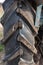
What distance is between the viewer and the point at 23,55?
163 centimetres

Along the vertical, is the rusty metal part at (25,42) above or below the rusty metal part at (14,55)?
above

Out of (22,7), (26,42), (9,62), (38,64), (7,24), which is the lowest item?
(38,64)

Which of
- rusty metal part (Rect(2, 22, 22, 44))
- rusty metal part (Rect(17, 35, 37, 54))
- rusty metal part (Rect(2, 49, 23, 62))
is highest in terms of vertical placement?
rusty metal part (Rect(2, 22, 22, 44))

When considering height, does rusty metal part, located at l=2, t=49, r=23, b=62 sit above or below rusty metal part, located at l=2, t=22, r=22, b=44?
below

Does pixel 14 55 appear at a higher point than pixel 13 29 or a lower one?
lower

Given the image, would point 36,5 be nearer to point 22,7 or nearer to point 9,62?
point 22,7

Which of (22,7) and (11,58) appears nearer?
(11,58)

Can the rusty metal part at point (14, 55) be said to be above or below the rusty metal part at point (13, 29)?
below

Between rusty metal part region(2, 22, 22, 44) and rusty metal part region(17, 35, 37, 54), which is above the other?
rusty metal part region(2, 22, 22, 44)

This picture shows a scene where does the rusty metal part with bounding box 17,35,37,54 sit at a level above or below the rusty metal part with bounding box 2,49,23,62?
above

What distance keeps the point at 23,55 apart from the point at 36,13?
0.37m

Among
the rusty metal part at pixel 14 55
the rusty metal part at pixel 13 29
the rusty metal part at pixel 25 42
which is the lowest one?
the rusty metal part at pixel 14 55

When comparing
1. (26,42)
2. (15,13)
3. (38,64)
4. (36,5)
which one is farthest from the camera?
(38,64)

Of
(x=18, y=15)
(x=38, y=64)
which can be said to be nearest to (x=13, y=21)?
(x=18, y=15)
